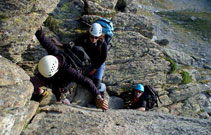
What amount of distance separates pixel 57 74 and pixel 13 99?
2.58 m

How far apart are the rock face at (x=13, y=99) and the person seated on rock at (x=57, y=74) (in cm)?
95

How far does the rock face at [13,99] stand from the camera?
532cm

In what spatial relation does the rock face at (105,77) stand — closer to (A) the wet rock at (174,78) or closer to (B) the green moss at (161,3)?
(A) the wet rock at (174,78)

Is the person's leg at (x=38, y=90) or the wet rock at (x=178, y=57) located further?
the wet rock at (x=178, y=57)

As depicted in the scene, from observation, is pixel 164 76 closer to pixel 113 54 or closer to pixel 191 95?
pixel 191 95

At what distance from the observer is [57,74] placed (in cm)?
798

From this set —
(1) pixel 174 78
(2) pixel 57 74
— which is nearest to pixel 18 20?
(2) pixel 57 74

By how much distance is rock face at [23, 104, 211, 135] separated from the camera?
21.1 ft

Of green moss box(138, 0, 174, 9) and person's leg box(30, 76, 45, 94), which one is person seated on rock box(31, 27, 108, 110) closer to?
person's leg box(30, 76, 45, 94)

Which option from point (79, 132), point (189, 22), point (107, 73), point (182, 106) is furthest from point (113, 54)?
point (189, 22)

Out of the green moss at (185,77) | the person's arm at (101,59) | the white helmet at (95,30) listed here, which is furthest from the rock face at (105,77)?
the white helmet at (95,30)

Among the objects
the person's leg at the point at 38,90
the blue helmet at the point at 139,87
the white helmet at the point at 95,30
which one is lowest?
the blue helmet at the point at 139,87

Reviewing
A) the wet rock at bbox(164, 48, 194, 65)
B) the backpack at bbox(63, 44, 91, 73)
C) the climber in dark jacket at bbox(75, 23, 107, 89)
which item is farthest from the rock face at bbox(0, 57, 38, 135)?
the wet rock at bbox(164, 48, 194, 65)

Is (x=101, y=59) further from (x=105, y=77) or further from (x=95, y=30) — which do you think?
(x=105, y=77)
